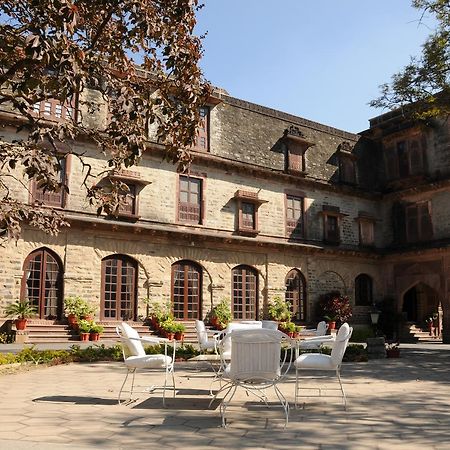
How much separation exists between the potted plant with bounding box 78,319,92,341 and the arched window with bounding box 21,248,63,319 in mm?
944

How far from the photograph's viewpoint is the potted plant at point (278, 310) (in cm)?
2066

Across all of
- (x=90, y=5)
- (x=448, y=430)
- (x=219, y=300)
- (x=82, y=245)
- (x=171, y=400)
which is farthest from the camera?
(x=219, y=300)

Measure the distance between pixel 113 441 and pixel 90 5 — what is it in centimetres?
648

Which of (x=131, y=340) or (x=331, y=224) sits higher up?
(x=331, y=224)

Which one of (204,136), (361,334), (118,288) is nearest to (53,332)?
(118,288)

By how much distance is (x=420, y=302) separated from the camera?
26672 millimetres

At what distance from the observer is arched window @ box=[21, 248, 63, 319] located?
15.9m

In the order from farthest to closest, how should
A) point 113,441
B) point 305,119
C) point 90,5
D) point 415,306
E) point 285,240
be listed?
point 415,306 → point 305,119 → point 285,240 → point 90,5 → point 113,441

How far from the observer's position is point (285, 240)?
2183 centimetres

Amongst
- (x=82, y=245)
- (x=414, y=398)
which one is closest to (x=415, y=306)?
(x=82, y=245)

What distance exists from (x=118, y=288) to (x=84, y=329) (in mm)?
2249

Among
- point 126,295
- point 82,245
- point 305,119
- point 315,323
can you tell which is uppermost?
point 305,119

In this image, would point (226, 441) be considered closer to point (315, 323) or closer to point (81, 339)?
point (81, 339)

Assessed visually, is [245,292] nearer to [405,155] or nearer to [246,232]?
[246,232]
